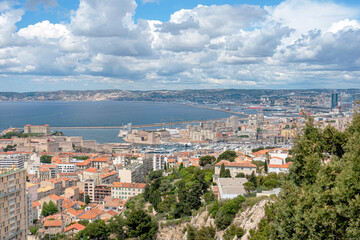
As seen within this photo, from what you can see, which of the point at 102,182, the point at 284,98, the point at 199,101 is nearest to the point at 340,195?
the point at 102,182

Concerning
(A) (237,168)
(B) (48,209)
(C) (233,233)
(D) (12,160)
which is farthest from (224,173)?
(D) (12,160)

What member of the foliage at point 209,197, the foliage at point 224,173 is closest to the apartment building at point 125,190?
the foliage at point 224,173

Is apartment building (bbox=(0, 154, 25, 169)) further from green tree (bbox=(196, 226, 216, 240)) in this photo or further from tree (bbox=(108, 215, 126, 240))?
green tree (bbox=(196, 226, 216, 240))

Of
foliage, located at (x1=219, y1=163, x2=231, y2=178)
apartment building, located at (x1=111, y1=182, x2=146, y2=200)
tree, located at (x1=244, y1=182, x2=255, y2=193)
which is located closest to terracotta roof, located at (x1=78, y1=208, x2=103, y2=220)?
apartment building, located at (x1=111, y1=182, x2=146, y2=200)

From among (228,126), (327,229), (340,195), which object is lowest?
(228,126)

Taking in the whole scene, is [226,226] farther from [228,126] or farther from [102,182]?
[228,126]

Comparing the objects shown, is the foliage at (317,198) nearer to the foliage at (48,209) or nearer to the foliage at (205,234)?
the foliage at (205,234)
